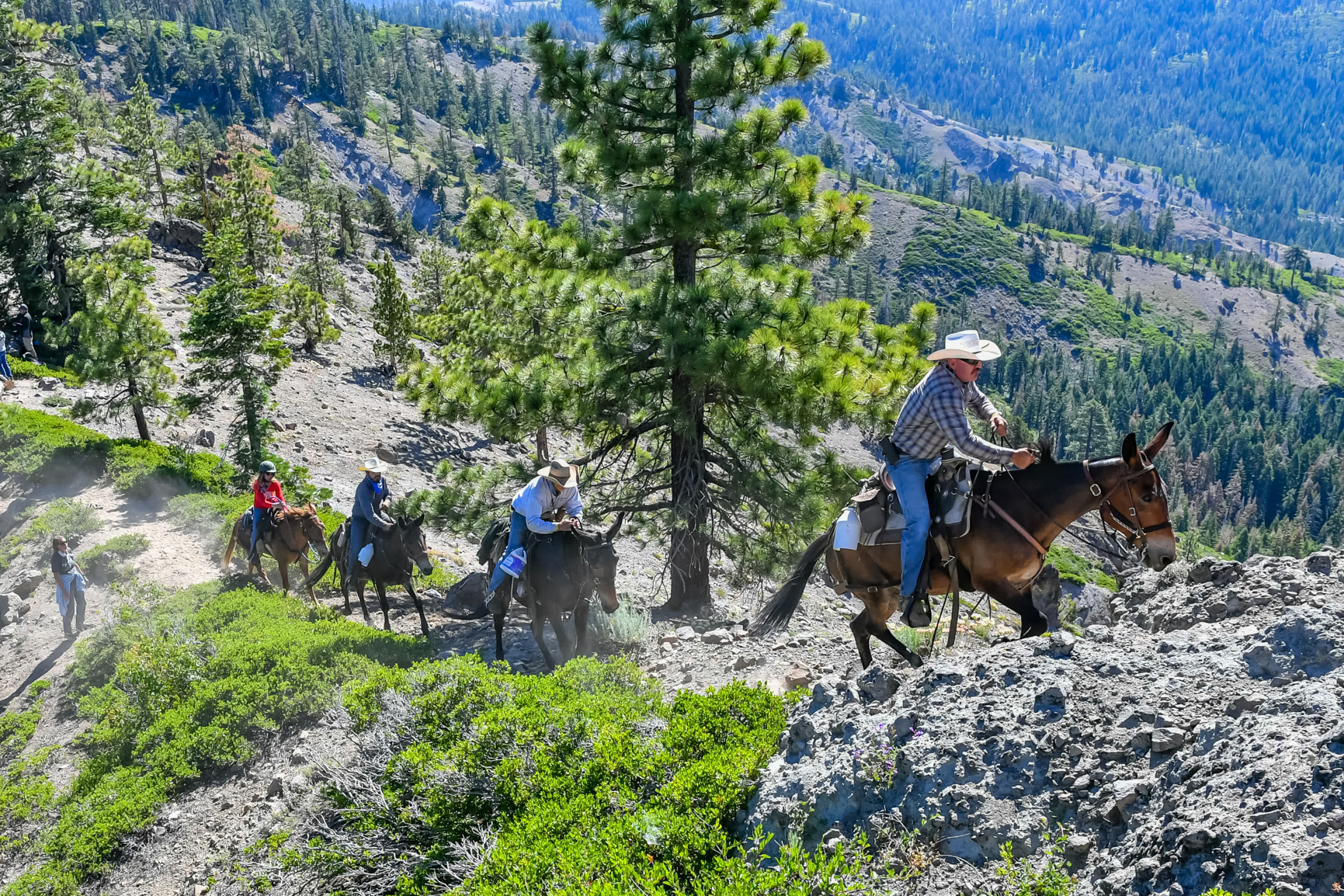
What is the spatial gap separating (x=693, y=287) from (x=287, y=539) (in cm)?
866

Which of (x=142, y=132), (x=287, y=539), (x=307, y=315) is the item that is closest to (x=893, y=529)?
(x=287, y=539)

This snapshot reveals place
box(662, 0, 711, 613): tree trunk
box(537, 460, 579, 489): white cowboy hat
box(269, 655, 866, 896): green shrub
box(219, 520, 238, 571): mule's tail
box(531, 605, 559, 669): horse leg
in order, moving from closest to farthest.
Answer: box(269, 655, 866, 896): green shrub < box(537, 460, 579, 489): white cowboy hat < box(531, 605, 559, 669): horse leg < box(662, 0, 711, 613): tree trunk < box(219, 520, 238, 571): mule's tail

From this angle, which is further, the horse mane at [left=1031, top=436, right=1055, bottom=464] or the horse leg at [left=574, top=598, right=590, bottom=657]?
the horse leg at [left=574, top=598, right=590, bottom=657]

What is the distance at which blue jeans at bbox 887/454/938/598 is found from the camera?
730 cm

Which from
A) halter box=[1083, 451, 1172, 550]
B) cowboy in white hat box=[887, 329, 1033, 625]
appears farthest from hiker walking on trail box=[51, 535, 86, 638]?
halter box=[1083, 451, 1172, 550]

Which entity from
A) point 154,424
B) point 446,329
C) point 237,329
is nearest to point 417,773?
point 237,329

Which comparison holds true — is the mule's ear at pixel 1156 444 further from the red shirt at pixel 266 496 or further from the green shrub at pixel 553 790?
the red shirt at pixel 266 496

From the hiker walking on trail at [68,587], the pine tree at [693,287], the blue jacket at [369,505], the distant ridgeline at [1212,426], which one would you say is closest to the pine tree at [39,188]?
the hiker walking on trail at [68,587]

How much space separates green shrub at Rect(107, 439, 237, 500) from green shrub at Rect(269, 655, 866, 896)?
43.9 ft

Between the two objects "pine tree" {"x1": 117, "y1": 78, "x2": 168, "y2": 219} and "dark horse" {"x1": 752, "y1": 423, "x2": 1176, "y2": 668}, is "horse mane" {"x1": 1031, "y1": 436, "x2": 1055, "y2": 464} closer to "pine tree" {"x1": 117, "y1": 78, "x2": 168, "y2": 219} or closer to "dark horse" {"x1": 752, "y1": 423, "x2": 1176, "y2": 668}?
"dark horse" {"x1": 752, "y1": 423, "x2": 1176, "y2": 668}

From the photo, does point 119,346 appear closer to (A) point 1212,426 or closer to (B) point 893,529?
(B) point 893,529

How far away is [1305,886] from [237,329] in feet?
67.9

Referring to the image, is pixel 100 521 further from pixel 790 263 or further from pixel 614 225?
pixel 790 263

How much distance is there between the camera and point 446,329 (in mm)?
31547
